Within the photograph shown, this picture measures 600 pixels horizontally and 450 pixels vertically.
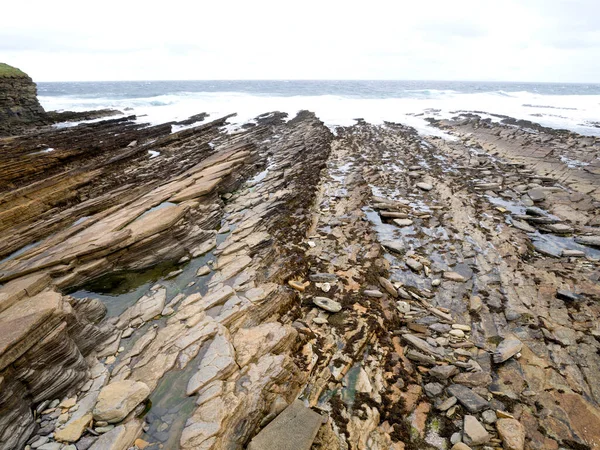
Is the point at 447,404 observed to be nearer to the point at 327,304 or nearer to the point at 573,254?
the point at 327,304

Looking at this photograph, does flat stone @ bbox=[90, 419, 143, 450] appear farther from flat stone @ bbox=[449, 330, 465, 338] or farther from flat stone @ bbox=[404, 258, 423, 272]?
flat stone @ bbox=[404, 258, 423, 272]

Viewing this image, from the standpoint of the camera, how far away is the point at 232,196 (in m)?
18.1

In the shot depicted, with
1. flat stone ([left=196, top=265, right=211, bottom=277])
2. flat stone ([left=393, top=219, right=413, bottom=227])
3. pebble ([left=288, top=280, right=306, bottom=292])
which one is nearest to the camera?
pebble ([left=288, top=280, right=306, bottom=292])

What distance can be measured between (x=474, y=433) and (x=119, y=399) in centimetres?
723

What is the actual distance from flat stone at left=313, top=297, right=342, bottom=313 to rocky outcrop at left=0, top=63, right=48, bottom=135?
4387 centimetres

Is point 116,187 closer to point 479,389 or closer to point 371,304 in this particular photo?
point 371,304

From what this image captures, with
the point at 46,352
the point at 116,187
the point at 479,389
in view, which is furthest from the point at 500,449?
the point at 116,187

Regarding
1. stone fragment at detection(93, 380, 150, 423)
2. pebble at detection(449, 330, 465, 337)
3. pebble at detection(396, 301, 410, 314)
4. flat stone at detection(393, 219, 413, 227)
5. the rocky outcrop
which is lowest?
pebble at detection(396, 301, 410, 314)

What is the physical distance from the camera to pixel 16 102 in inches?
1447

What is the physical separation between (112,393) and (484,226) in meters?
15.1

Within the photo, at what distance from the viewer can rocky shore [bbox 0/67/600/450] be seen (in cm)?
579

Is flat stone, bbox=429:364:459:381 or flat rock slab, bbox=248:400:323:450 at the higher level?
flat rock slab, bbox=248:400:323:450

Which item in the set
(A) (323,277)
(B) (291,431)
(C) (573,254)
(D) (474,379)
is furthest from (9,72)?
(C) (573,254)

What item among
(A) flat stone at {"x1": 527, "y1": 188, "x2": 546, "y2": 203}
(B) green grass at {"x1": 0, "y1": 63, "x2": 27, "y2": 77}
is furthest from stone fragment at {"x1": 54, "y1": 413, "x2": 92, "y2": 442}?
(B) green grass at {"x1": 0, "y1": 63, "x2": 27, "y2": 77}
